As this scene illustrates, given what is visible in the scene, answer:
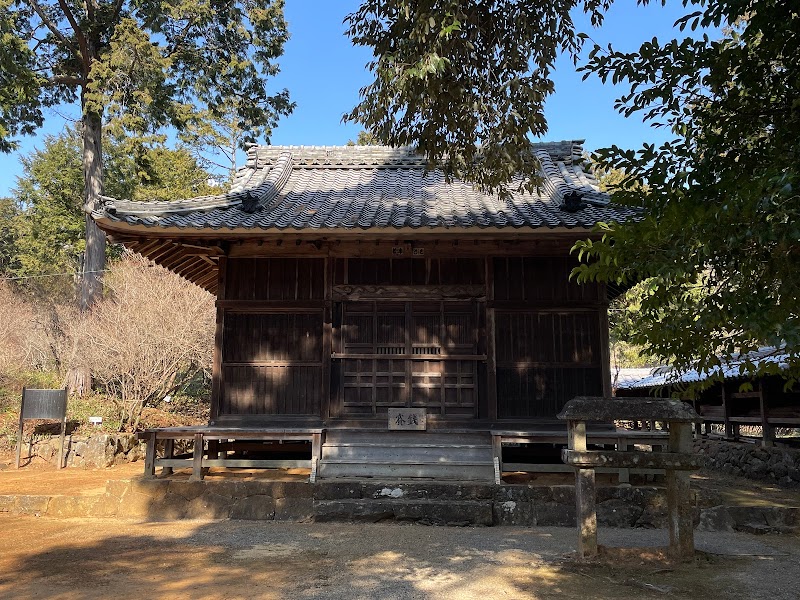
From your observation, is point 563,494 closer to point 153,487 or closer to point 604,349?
point 604,349

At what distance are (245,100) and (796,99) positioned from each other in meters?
21.3

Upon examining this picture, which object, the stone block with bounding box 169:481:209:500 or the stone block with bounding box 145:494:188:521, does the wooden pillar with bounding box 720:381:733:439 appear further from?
the stone block with bounding box 145:494:188:521

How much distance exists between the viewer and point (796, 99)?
340 cm

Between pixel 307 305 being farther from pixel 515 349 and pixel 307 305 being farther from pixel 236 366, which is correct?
pixel 515 349

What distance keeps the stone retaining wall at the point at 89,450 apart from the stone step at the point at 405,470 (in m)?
8.13

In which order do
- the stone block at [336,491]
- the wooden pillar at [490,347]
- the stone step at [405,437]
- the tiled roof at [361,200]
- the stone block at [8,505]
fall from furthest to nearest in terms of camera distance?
the wooden pillar at [490,347], the stone step at [405,437], the tiled roof at [361,200], the stone block at [8,505], the stone block at [336,491]

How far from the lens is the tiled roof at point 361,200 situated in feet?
25.9

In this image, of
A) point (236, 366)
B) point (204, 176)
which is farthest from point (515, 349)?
point (204, 176)

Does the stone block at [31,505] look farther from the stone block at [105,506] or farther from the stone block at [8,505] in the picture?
the stone block at [105,506]

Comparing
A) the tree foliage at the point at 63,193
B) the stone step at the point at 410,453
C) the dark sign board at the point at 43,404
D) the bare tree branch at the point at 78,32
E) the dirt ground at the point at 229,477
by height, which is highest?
the bare tree branch at the point at 78,32

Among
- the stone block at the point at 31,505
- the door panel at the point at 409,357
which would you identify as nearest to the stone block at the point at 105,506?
the stone block at the point at 31,505

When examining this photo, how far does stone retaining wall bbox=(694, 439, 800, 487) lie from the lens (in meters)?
12.0

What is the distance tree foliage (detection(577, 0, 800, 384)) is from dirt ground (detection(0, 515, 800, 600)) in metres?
2.21

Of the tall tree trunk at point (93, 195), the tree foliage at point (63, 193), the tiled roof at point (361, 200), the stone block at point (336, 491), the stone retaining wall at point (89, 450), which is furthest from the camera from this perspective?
the tree foliage at point (63, 193)
